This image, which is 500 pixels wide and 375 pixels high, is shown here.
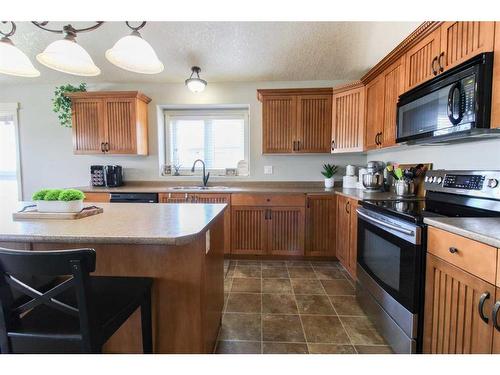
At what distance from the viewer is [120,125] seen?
3307 millimetres

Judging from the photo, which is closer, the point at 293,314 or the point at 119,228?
the point at 119,228

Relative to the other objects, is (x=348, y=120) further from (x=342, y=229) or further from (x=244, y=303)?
(x=244, y=303)

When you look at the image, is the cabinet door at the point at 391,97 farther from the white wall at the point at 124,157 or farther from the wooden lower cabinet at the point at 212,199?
the wooden lower cabinet at the point at 212,199

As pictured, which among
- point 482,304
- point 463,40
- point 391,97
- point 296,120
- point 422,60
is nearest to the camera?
point 482,304

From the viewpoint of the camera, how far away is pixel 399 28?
2.14 meters

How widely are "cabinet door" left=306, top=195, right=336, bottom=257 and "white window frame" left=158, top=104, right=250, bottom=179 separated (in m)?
1.15

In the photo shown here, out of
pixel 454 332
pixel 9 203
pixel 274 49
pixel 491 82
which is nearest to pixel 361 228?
pixel 454 332

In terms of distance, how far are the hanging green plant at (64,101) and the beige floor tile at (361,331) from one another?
4.25 metres

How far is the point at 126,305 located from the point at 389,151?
3.09 m

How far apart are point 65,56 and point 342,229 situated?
278 centimetres

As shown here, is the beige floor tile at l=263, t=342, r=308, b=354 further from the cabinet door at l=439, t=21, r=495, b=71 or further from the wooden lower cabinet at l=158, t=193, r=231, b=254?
the cabinet door at l=439, t=21, r=495, b=71

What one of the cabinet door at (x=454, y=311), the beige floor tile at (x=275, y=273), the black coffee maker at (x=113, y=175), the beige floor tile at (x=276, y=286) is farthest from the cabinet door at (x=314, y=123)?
the black coffee maker at (x=113, y=175)

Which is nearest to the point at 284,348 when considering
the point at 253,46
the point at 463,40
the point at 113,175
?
the point at 463,40

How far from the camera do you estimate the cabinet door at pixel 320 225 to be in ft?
9.72
